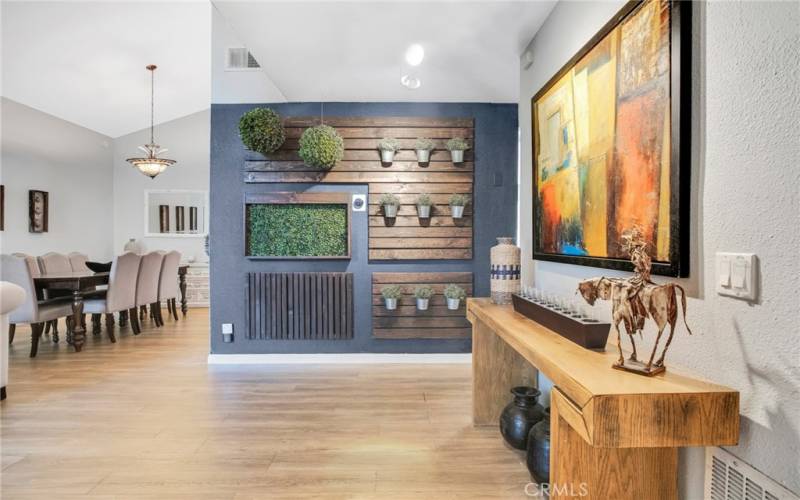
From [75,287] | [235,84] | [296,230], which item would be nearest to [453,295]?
[296,230]

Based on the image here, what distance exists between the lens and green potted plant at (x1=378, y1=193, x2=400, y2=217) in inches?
162

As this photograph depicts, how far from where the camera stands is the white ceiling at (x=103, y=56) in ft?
15.1

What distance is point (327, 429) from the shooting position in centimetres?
272

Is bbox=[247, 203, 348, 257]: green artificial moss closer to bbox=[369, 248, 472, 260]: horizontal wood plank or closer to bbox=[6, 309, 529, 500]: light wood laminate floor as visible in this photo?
bbox=[369, 248, 472, 260]: horizontal wood plank

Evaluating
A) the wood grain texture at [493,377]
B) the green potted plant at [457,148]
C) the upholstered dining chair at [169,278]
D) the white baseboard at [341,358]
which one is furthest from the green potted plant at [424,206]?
the upholstered dining chair at [169,278]

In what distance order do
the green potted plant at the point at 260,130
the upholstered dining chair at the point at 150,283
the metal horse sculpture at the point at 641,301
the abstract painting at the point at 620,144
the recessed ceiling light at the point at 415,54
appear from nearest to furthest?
the metal horse sculpture at the point at 641,301
the abstract painting at the point at 620,144
the recessed ceiling light at the point at 415,54
the green potted plant at the point at 260,130
the upholstered dining chair at the point at 150,283

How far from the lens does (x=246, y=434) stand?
2650 mm

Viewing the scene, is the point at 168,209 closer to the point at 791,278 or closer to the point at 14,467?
the point at 14,467

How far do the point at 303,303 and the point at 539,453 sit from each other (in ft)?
8.90

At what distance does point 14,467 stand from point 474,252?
350 cm

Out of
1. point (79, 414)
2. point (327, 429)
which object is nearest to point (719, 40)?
point (327, 429)

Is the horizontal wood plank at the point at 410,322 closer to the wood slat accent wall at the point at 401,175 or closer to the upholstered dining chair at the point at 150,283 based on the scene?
the wood slat accent wall at the point at 401,175

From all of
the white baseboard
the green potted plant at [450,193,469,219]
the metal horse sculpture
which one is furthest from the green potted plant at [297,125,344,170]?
the metal horse sculpture

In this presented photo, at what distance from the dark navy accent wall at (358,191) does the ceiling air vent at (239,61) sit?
34cm
